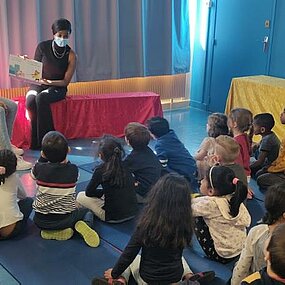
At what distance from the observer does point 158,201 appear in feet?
6.85

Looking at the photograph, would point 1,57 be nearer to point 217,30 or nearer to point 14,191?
point 14,191

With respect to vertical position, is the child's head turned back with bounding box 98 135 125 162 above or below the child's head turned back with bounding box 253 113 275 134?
above

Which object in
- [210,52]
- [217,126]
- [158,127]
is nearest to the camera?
[158,127]

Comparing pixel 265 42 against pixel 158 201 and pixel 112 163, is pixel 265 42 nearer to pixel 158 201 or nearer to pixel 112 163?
pixel 112 163

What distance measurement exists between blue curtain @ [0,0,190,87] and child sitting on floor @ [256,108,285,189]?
7.92ft

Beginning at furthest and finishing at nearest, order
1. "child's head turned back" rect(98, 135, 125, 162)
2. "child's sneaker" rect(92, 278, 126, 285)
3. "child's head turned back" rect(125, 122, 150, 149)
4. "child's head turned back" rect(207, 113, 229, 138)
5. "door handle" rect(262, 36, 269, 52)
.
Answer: "door handle" rect(262, 36, 269, 52)
"child's head turned back" rect(207, 113, 229, 138)
"child's head turned back" rect(125, 122, 150, 149)
"child's head turned back" rect(98, 135, 125, 162)
"child's sneaker" rect(92, 278, 126, 285)

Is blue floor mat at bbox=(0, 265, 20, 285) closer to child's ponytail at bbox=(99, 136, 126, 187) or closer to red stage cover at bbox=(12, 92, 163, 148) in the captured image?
child's ponytail at bbox=(99, 136, 126, 187)

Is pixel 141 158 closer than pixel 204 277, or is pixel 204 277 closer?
pixel 204 277

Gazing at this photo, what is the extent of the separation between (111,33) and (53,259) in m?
3.39

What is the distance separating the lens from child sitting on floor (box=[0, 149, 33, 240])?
2627mm

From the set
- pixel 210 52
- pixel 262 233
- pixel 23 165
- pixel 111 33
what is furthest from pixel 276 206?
pixel 210 52

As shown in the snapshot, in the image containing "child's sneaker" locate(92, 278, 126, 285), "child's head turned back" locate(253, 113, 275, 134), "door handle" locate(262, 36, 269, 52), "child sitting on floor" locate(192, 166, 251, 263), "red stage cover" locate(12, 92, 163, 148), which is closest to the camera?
"child's sneaker" locate(92, 278, 126, 285)

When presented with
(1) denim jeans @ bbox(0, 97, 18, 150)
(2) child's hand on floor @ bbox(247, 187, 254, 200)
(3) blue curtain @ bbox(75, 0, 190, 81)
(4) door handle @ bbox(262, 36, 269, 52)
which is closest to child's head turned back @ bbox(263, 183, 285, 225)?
(2) child's hand on floor @ bbox(247, 187, 254, 200)

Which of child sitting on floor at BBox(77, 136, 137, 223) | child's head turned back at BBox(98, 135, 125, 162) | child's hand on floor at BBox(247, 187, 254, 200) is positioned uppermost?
child's head turned back at BBox(98, 135, 125, 162)
